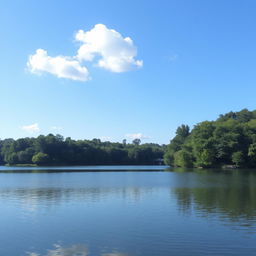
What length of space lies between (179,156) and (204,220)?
332ft

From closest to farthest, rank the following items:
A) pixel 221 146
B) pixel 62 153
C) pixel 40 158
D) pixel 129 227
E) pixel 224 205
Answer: pixel 129 227 → pixel 224 205 → pixel 221 146 → pixel 40 158 → pixel 62 153

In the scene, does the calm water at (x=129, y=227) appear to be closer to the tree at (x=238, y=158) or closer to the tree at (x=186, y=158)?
the tree at (x=238, y=158)

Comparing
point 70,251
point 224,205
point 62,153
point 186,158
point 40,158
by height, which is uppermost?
point 62,153

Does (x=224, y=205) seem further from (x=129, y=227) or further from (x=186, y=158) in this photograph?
(x=186, y=158)

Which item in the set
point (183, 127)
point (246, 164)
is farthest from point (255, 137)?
point (183, 127)

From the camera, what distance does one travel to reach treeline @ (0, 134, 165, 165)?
542 ft

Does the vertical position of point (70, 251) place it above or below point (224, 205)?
below

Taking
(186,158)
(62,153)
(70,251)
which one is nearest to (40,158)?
(62,153)

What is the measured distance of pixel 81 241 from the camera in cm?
1558

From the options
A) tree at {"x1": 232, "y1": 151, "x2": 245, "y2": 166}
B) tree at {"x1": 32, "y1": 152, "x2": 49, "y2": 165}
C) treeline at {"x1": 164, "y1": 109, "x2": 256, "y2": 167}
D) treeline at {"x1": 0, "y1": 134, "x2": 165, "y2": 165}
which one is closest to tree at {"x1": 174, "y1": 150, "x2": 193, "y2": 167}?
treeline at {"x1": 164, "y1": 109, "x2": 256, "y2": 167}

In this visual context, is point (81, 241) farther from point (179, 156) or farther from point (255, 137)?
point (179, 156)

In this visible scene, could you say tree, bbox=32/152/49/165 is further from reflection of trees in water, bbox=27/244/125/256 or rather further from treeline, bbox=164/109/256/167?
reflection of trees in water, bbox=27/244/125/256

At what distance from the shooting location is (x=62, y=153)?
172m

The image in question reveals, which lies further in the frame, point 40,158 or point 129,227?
point 40,158
